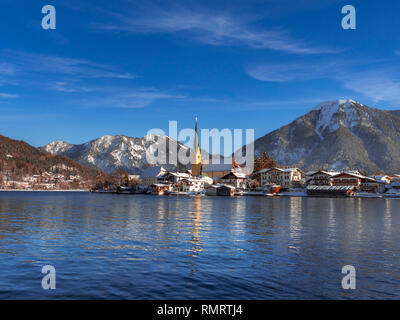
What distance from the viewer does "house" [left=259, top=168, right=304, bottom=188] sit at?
178 meters

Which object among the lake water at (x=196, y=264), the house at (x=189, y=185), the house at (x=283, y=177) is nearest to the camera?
the lake water at (x=196, y=264)

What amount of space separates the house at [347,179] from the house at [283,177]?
68.8 feet

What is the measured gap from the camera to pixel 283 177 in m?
180

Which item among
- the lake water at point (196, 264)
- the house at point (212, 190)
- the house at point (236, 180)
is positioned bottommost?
the house at point (212, 190)

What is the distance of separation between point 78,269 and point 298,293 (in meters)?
12.0

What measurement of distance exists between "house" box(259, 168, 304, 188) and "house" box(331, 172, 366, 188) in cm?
2098

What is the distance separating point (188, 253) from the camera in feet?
80.3

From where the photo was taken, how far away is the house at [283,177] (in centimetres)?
17850

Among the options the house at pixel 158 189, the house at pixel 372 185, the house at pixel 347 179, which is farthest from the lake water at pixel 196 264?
the house at pixel 158 189

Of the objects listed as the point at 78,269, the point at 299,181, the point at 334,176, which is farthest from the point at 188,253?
the point at 299,181

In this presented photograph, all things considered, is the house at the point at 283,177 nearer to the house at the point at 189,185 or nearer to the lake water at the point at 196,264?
the house at the point at 189,185

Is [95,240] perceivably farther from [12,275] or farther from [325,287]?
[325,287]

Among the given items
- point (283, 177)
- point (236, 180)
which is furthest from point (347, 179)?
point (236, 180)

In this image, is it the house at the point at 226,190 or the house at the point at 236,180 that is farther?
the house at the point at 236,180
